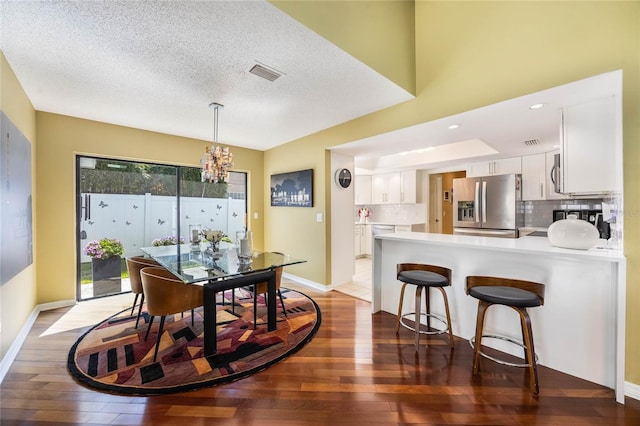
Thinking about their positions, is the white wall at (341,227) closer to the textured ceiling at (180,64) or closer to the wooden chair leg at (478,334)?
the textured ceiling at (180,64)

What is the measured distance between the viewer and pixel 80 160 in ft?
12.1

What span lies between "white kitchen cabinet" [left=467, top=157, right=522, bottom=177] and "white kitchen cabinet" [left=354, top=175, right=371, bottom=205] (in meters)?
2.39

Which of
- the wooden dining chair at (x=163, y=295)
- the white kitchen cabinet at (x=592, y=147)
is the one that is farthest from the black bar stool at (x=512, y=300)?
the wooden dining chair at (x=163, y=295)

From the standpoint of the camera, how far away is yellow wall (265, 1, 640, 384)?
1812mm

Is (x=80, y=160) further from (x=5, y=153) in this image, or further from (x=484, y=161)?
(x=484, y=161)

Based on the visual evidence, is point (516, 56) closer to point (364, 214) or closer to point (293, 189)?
point (293, 189)

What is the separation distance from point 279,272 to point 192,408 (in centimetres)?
145

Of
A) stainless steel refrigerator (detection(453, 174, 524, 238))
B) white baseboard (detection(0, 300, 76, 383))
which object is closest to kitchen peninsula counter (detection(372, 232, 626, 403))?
stainless steel refrigerator (detection(453, 174, 524, 238))

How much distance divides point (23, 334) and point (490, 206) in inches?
258

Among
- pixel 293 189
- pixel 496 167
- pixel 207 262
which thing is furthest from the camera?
pixel 496 167

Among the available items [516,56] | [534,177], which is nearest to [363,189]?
[534,177]

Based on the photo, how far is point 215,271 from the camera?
7.78ft

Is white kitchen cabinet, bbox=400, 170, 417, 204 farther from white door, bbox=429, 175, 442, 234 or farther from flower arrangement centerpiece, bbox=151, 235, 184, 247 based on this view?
flower arrangement centerpiece, bbox=151, 235, 184, 247

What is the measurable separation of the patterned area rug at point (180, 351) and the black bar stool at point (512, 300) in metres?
1.54
